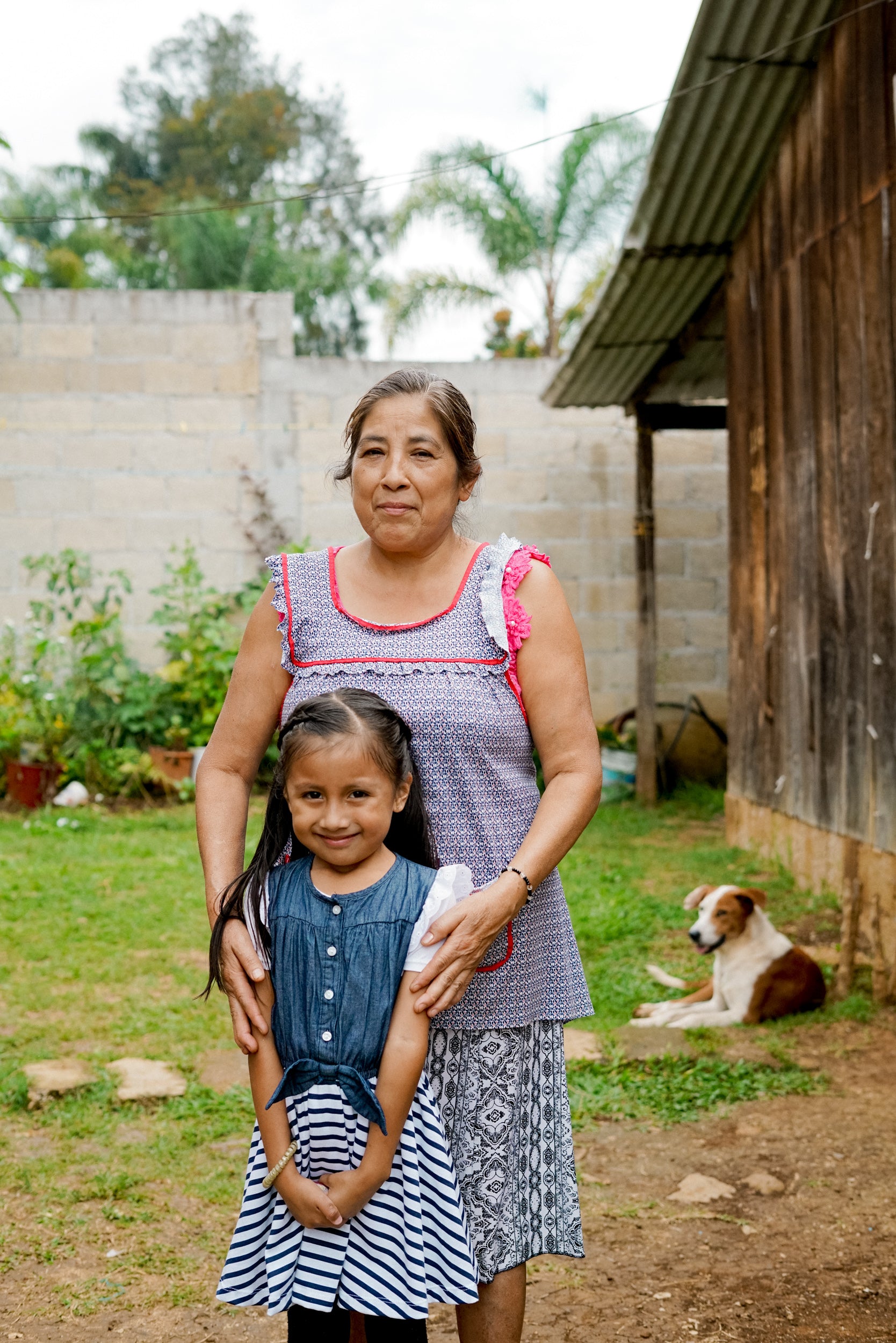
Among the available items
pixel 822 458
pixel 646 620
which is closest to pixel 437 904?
pixel 822 458

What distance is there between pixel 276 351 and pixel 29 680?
115 inches

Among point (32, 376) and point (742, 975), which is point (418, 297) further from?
point (742, 975)

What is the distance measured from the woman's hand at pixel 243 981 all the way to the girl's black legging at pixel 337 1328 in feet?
1.35

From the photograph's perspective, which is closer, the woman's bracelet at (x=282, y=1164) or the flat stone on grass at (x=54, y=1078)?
the woman's bracelet at (x=282, y=1164)

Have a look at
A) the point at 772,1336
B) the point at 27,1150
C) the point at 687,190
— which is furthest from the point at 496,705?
the point at 687,190

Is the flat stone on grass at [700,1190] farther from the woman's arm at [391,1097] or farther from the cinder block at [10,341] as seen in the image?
the cinder block at [10,341]

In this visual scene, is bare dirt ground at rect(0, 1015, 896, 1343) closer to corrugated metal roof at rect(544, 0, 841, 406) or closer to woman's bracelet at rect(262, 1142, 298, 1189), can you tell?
woman's bracelet at rect(262, 1142, 298, 1189)

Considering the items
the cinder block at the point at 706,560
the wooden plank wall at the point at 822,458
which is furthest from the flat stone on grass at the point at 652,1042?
the cinder block at the point at 706,560

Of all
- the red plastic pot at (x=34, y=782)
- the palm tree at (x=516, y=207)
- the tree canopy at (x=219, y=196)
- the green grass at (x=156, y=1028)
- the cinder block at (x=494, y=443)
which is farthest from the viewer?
the tree canopy at (x=219, y=196)

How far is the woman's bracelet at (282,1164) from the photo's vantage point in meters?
1.82

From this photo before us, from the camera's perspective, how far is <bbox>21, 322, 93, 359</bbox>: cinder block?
8766mm

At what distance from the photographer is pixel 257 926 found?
190 centimetres

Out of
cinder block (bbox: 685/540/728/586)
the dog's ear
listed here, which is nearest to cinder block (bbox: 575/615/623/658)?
cinder block (bbox: 685/540/728/586)

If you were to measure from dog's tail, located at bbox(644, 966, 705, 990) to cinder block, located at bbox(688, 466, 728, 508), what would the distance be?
515 cm
